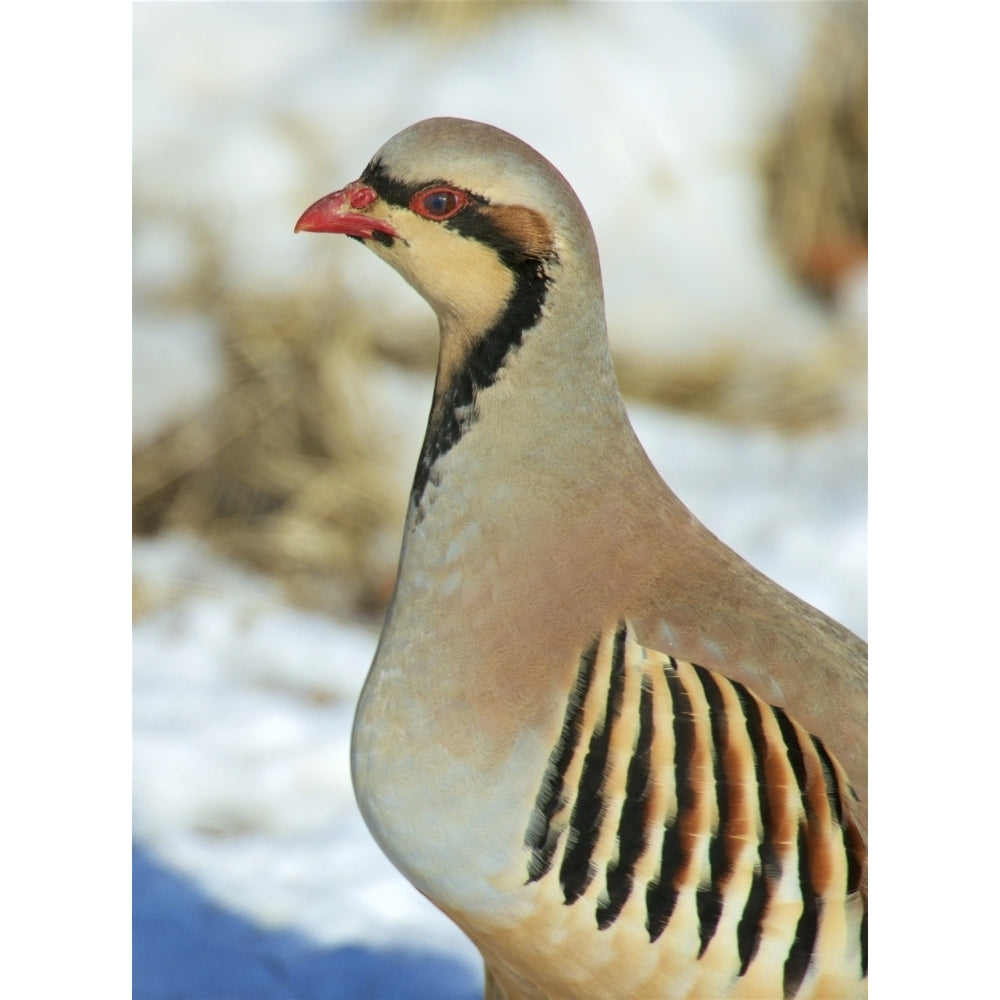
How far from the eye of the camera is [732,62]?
2.67 meters

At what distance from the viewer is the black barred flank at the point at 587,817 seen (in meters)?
1.75

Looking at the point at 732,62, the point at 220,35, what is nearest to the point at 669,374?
the point at 732,62

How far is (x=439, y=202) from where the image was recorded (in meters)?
1.77

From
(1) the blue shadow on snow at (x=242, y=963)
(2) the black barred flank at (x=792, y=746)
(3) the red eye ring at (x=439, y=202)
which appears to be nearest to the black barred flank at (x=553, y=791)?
(2) the black barred flank at (x=792, y=746)

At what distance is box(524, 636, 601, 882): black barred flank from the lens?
5.72 ft

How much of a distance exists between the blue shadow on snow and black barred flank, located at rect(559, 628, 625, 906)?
1022 mm

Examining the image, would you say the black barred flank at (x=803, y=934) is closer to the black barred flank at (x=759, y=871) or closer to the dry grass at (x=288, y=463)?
the black barred flank at (x=759, y=871)

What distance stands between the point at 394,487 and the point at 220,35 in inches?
42.8

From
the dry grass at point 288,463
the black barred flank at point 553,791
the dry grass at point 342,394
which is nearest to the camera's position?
the black barred flank at point 553,791

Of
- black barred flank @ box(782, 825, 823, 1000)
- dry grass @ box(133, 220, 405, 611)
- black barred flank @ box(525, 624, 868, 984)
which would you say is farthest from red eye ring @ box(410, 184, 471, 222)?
dry grass @ box(133, 220, 405, 611)

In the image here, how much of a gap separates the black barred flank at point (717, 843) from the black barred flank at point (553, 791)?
147 millimetres
